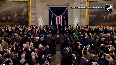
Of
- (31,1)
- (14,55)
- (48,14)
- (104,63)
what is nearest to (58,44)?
(48,14)

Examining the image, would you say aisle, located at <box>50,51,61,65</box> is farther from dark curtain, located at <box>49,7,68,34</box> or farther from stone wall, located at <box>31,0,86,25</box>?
stone wall, located at <box>31,0,86,25</box>

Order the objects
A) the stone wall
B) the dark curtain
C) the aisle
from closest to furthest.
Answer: the aisle
the dark curtain
the stone wall

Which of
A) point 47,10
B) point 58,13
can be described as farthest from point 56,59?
point 47,10

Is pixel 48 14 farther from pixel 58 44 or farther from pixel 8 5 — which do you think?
pixel 58 44

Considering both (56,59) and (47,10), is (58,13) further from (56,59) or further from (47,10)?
(56,59)

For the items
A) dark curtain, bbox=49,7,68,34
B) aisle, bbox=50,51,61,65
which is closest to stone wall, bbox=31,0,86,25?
dark curtain, bbox=49,7,68,34

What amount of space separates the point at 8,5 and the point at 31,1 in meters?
3.11

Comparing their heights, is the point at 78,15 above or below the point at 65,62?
above

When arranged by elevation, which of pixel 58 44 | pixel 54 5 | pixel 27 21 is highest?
pixel 54 5

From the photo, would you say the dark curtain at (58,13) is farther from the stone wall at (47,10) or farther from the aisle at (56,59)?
the aisle at (56,59)

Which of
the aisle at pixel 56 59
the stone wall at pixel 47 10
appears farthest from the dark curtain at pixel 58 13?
the aisle at pixel 56 59

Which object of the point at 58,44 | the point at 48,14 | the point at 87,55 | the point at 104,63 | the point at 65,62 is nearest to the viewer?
the point at 104,63

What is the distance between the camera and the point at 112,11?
93.4 ft

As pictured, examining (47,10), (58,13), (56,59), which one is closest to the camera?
(56,59)
